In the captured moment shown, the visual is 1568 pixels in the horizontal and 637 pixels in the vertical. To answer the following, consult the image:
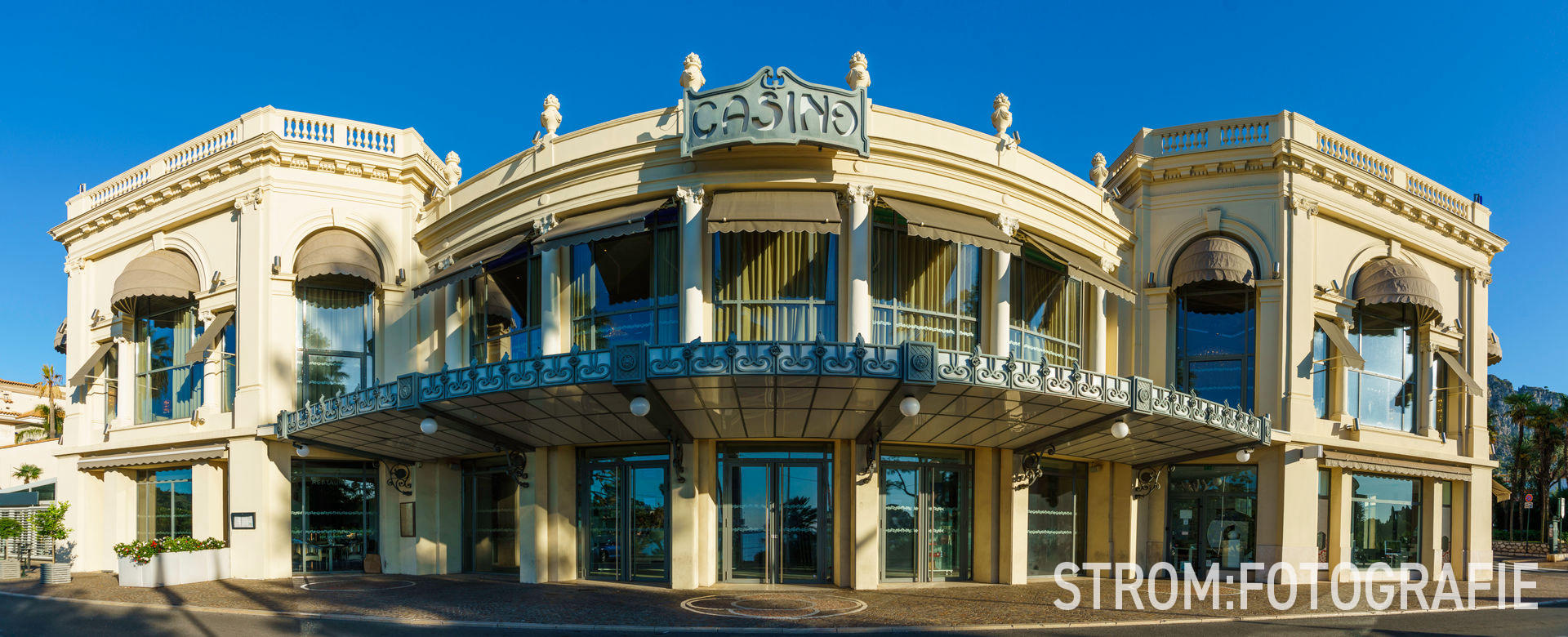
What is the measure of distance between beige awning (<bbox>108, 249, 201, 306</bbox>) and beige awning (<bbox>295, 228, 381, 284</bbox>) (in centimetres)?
306

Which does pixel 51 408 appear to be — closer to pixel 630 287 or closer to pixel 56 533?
pixel 56 533

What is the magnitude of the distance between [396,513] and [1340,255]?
71.7ft

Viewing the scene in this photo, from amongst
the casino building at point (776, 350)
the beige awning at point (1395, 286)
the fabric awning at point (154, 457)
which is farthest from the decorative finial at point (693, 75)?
the beige awning at point (1395, 286)

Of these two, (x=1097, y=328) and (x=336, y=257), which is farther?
(x=1097, y=328)

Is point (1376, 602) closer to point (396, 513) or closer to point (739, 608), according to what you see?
point (739, 608)

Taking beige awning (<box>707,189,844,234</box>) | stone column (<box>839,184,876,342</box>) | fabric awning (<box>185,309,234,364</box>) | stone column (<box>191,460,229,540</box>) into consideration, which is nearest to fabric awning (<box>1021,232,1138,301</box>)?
stone column (<box>839,184,876,342</box>)

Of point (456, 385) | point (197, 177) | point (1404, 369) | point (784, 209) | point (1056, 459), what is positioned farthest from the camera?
point (1404, 369)

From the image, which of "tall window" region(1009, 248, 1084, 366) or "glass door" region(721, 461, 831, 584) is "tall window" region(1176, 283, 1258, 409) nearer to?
"tall window" region(1009, 248, 1084, 366)

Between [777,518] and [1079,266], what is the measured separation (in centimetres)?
737

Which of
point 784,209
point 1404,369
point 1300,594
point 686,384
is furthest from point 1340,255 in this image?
point 686,384

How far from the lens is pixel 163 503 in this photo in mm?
22984

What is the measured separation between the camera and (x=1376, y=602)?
17.0 meters

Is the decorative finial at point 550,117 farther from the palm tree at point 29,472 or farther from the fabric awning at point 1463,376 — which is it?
the palm tree at point 29,472

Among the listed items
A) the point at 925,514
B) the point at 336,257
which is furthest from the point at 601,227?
the point at 925,514
